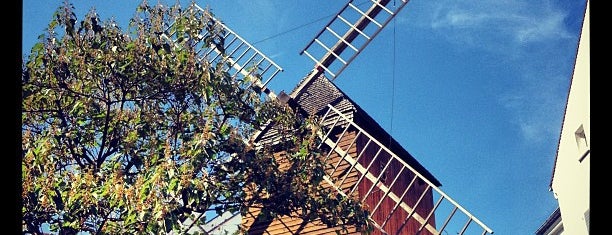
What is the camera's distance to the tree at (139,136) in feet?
29.8

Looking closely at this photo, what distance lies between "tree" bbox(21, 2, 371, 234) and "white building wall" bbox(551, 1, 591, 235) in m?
7.19

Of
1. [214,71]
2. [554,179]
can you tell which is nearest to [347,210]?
[214,71]

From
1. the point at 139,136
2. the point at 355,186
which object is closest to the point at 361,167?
the point at 355,186

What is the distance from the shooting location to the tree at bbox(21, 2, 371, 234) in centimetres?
909

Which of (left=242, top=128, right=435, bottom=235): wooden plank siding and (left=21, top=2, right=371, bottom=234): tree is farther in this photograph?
(left=242, top=128, right=435, bottom=235): wooden plank siding

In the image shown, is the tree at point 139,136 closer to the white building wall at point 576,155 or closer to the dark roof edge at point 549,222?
the white building wall at point 576,155

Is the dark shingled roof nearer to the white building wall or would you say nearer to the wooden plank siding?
the wooden plank siding

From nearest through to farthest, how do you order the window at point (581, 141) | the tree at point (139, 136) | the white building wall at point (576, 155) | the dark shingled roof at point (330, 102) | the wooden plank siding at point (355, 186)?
the tree at point (139, 136), the white building wall at point (576, 155), the window at point (581, 141), the wooden plank siding at point (355, 186), the dark shingled roof at point (330, 102)

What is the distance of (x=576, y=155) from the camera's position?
14.9 metres

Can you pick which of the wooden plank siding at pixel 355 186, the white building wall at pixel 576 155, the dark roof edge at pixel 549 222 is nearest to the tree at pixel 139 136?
the wooden plank siding at pixel 355 186

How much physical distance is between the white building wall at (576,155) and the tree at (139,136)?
7.19 m

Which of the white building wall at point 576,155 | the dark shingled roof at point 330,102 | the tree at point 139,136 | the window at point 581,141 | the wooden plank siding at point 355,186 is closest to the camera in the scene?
the tree at point 139,136

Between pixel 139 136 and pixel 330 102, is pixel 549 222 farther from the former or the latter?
pixel 139 136

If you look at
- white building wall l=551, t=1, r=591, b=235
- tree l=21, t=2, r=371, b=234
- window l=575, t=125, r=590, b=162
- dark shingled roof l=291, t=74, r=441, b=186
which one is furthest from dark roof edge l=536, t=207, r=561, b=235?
tree l=21, t=2, r=371, b=234
